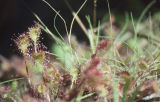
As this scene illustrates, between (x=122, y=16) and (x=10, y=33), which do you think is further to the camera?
(x=10, y=33)

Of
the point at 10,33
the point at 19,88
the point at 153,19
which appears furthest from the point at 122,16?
the point at 19,88

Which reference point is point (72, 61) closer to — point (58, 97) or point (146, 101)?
point (58, 97)

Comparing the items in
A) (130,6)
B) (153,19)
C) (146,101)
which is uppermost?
(130,6)

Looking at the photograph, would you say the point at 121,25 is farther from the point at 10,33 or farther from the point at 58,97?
the point at 58,97

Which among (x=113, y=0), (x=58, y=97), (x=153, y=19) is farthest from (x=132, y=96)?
(x=113, y=0)

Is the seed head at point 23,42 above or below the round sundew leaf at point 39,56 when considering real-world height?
above

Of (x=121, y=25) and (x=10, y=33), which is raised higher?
(x=10, y=33)

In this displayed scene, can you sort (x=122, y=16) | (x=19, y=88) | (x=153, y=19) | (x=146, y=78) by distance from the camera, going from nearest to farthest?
Answer: (x=146, y=78), (x=19, y=88), (x=153, y=19), (x=122, y=16)

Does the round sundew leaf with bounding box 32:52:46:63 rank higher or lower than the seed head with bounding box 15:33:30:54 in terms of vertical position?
lower

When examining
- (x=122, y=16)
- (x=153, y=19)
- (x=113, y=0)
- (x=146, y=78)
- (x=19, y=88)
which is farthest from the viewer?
(x=113, y=0)
